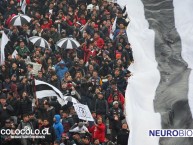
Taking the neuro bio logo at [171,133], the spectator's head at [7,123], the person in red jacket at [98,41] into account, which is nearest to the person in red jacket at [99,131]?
the neuro bio logo at [171,133]

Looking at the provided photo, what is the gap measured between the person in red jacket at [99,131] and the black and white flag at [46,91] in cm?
151

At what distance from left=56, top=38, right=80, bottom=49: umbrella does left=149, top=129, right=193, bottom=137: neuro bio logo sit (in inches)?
221

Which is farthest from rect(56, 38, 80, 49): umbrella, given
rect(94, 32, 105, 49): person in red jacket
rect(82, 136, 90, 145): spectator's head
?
rect(82, 136, 90, 145): spectator's head

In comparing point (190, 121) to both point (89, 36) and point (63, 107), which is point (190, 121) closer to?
point (63, 107)

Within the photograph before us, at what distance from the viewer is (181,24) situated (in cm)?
2386

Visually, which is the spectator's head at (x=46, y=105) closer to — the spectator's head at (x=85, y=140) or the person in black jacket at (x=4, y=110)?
the person in black jacket at (x=4, y=110)

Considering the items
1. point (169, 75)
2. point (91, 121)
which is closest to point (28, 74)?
point (91, 121)

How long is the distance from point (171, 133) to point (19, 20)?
829cm

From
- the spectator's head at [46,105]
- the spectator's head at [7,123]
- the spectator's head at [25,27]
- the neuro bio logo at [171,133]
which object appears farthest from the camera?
the spectator's head at [25,27]

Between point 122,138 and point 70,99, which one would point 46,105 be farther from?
point 122,138

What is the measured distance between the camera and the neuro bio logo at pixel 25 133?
16000 mm

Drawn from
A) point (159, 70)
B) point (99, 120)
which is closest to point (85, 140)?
point (99, 120)

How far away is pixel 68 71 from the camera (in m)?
20.5

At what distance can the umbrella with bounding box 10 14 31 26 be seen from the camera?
2269 centimetres
